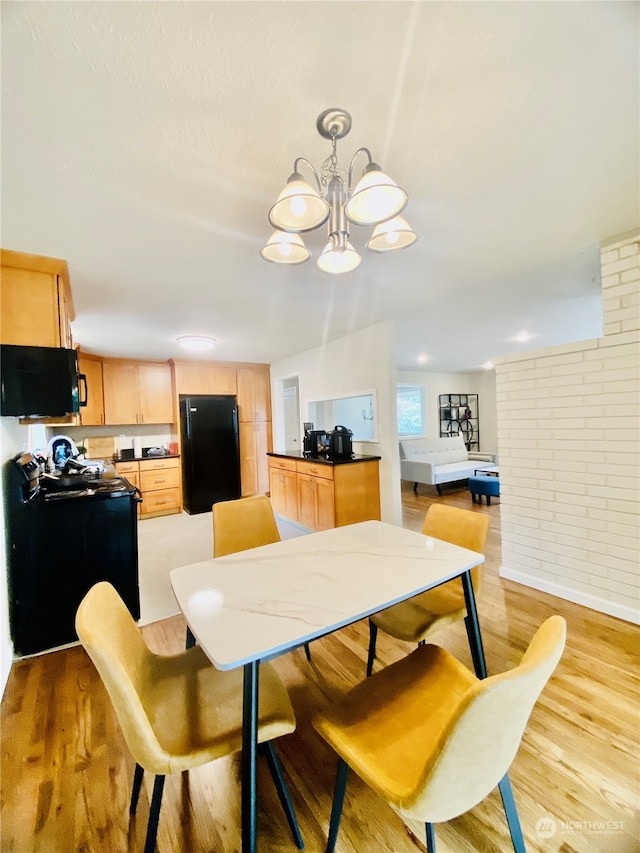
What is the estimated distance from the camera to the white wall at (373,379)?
3672 mm

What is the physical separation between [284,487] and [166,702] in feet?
11.9

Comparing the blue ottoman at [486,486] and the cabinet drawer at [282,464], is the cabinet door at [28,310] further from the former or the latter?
the blue ottoman at [486,486]

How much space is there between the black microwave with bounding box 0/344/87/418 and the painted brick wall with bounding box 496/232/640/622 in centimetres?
319

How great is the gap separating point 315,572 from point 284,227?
1343 mm

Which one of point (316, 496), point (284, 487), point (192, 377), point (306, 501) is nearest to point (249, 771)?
point (316, 496)

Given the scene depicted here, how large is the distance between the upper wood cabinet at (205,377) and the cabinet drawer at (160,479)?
125cm

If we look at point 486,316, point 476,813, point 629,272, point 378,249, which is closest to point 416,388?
point 486,316

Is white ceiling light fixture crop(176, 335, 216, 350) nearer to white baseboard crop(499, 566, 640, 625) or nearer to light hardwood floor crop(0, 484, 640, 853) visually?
light hardwood floor crop(0, 484, 640, 853)

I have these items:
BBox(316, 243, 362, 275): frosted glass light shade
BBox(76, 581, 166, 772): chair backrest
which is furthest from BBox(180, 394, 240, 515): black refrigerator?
BBox(76, 581, 166, 772): chair backrest

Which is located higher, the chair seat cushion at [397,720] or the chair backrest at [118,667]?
the chair backrest at [118,667]

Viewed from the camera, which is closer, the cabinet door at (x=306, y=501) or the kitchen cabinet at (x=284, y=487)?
the cabinet door at (x=306, y=501)

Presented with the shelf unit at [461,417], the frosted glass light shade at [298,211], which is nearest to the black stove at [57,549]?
the frosted glass light shade at [298,211]

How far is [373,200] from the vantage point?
3.96ft

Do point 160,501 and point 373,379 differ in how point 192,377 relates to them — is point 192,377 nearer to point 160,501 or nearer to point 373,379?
point 160,501
